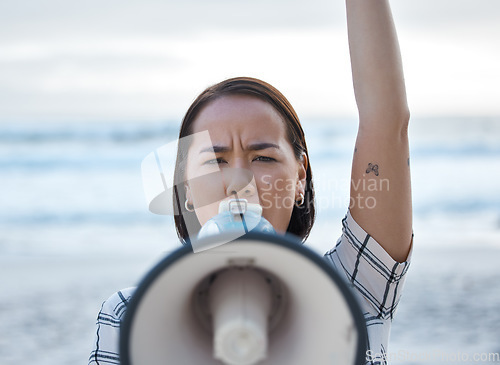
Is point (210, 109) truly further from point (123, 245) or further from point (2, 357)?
point (123, 245)

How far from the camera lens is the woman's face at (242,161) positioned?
1.48 m

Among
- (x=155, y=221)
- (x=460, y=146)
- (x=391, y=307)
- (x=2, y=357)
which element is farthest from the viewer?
(x=460, y=146)

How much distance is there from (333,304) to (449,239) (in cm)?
571

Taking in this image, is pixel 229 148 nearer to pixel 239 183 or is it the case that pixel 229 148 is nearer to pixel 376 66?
pixel 239 183

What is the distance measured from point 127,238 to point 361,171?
494 centimetres

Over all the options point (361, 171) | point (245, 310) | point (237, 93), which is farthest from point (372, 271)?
point (245, 310)

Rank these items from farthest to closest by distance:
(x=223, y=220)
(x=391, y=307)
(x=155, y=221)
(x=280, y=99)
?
(x=155, y=221)
(x=280, y=99)
(x=391, y=307)
(x=223, y=220)

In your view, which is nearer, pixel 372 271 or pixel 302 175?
pixel 372 271

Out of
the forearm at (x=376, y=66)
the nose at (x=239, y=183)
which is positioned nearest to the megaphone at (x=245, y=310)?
the nose at (x=239, y=183)

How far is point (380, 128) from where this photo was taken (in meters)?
1.55

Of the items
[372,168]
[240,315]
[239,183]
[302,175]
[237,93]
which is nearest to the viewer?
[240,315]

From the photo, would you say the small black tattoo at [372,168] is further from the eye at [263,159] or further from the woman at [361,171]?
the eye at [263,159]

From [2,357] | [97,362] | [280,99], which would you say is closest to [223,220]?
[97,362]

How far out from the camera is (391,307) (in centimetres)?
162
